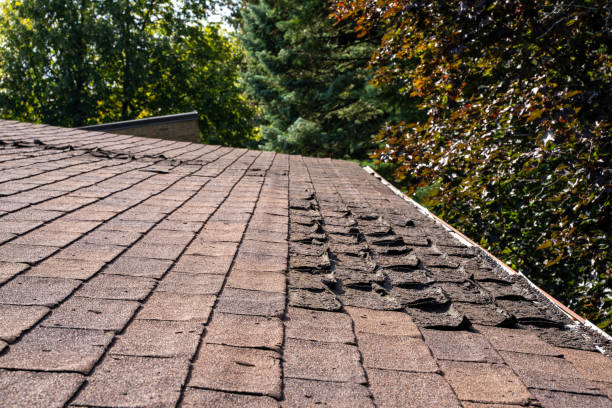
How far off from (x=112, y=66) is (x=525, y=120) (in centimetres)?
2415

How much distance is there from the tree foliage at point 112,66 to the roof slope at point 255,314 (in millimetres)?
22495

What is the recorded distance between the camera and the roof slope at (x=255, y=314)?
4.42 ft

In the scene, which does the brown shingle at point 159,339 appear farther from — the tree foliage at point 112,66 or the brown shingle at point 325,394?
the tree foliage at point 112,66

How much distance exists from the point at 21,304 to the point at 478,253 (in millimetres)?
2828

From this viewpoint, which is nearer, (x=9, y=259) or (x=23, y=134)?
(x=9, y=259)

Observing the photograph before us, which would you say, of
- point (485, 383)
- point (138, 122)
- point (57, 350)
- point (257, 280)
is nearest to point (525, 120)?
point (257, 280)

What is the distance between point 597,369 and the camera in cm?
183

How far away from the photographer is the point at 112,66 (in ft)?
81.5

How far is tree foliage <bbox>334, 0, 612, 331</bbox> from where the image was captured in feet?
14.3

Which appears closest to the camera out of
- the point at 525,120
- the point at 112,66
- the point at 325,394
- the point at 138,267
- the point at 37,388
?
the point at 37,388

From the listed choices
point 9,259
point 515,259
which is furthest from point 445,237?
point 515,259

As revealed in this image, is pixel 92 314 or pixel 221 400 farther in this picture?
pixel 92 314

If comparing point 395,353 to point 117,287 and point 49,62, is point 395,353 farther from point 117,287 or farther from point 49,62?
point 49,62

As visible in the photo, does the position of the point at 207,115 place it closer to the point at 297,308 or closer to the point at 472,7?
the point at 472,7
